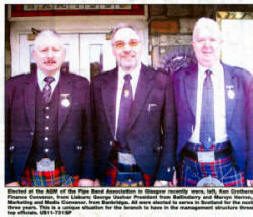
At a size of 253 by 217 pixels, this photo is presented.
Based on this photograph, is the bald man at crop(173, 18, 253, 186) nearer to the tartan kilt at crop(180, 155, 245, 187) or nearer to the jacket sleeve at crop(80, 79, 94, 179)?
the tartan kilt at crop(180, 155, 245, 187)

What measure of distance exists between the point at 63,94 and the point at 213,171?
1816 mm

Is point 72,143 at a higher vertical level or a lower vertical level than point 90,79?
lower

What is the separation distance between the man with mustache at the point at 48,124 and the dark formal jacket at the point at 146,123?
161 millimetres

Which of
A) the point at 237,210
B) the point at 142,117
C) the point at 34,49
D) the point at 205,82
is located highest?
the point at 34,49

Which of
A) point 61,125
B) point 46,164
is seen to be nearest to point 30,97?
point 61,125

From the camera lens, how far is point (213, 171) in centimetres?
461

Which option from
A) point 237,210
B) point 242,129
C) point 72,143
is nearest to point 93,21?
point 72,143

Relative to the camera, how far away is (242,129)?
15.1ft

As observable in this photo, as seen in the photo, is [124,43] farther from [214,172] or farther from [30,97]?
[214,172]

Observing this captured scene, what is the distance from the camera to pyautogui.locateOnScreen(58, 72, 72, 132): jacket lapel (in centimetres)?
463

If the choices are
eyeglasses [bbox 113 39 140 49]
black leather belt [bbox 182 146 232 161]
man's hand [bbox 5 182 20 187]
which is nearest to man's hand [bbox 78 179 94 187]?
man's hand [bbox 5 182 20 187]

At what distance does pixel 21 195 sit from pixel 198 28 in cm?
263

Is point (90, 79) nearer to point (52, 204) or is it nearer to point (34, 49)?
point (34, 49)

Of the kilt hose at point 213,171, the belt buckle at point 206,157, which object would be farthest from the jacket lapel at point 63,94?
the belt buckle at point 206,157
